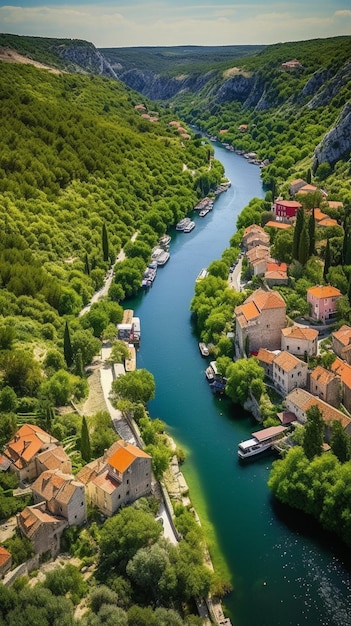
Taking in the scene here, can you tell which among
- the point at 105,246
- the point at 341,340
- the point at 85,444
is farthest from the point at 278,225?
the point at 85,444

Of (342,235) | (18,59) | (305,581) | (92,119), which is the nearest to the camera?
(305,581)

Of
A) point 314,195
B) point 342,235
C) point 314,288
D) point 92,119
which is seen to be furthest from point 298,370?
point 92,119

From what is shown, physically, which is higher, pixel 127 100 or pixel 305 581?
pixel 127 100

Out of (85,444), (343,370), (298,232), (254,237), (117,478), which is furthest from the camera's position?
(254,237)

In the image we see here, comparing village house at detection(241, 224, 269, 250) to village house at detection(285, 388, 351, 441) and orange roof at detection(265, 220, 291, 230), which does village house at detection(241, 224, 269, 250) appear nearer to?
orange roof at detection(265, 220, 291, 230)

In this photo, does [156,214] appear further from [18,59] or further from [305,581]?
[18,59]

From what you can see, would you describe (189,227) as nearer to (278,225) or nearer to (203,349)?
(278,225)
